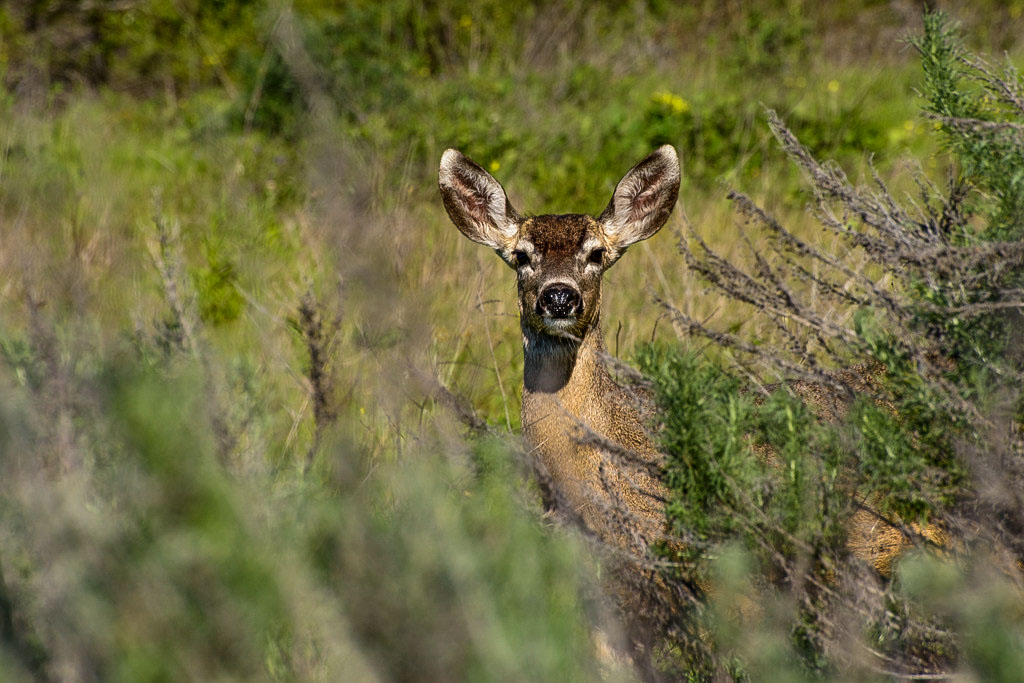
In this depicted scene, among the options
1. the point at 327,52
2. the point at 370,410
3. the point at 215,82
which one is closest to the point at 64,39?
the point at 215,82

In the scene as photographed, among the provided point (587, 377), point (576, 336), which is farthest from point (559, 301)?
point (587, 377)

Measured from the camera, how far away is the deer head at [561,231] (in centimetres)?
394

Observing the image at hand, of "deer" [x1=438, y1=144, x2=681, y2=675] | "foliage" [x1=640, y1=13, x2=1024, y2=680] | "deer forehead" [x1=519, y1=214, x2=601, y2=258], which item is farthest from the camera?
"deer forehead" [x1=519, y1=214, x2=601, y2=258]

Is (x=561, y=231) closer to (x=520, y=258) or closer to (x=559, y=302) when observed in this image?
(x=520, y=258)

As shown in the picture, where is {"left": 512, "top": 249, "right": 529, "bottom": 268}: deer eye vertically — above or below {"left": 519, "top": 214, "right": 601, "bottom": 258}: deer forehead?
below

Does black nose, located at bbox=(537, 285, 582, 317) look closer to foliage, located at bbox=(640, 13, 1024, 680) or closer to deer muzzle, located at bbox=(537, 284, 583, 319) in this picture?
deer muzzle, located at bbox=(537, 284, 583, 319)

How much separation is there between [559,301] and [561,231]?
0.47 metres

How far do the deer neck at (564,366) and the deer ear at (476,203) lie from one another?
22.9 inches

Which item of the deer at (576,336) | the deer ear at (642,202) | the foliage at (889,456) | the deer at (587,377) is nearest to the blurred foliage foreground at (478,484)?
the foliage at (889,456)

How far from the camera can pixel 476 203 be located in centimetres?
452

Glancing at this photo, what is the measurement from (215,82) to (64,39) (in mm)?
1790

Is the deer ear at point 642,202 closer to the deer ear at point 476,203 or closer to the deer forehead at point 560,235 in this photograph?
the deer forehead at point 560,235

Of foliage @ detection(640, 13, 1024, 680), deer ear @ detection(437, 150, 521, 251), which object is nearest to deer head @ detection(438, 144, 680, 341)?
deer ear @ detection(437, 150, 521, 251)

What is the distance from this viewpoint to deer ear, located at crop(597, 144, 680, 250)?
4.36 meters
